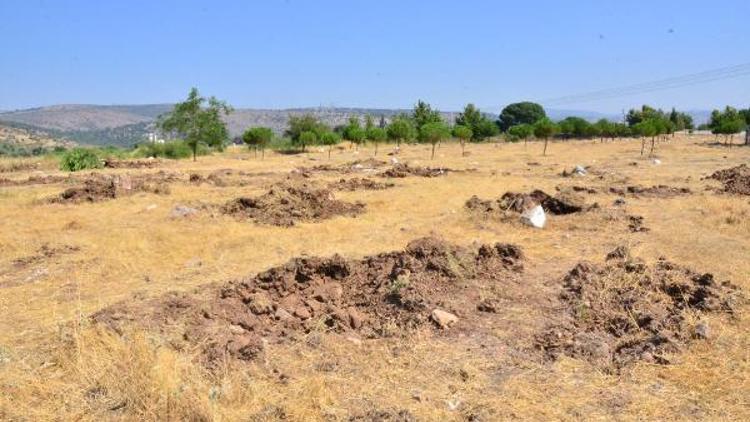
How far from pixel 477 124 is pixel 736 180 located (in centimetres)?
5447

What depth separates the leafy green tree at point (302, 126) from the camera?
54.9 metres

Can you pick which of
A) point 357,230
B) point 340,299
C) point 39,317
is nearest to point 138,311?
point 39,317

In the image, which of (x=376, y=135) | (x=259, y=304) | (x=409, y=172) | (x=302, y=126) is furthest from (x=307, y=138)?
(x=259, y=304)

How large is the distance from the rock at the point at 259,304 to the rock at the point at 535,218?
6716 mm

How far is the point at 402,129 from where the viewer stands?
156ft

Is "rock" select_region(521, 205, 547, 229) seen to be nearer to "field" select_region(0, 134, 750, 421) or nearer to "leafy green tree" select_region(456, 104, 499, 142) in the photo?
"field" select_region(0, 134, 750, 421)

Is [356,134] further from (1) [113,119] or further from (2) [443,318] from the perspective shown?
(1) [113,119]

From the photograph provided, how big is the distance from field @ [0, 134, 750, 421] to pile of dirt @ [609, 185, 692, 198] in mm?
3438

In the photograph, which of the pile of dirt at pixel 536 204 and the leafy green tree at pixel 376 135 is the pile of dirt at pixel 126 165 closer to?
the leafy green tree at pixel 376 135

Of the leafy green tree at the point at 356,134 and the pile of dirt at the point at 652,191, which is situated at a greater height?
the leafy green tree at the point at 356,134

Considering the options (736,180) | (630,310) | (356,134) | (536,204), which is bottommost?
(630,310)

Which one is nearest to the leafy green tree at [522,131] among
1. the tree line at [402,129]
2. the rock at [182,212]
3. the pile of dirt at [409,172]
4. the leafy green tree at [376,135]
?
the tree line at [402,129]

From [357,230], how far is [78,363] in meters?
7.52

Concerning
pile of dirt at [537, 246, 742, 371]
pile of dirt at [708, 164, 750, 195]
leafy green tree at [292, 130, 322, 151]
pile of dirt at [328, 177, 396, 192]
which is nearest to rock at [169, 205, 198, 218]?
pile of dirt at [328, 177, 396, 192]
